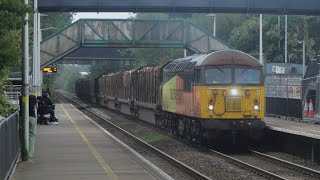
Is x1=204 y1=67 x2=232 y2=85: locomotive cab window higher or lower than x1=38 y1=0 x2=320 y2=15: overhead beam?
lower

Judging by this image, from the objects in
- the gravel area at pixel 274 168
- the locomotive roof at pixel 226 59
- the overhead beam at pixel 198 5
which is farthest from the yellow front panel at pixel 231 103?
the overhead beam at pixel 198 5

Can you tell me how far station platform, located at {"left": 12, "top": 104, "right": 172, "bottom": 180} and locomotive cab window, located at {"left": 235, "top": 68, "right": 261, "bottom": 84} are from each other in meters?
4.46

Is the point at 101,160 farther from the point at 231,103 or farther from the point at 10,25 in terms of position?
the point at 231,103

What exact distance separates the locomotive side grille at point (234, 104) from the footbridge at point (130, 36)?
Answer: 2561cm

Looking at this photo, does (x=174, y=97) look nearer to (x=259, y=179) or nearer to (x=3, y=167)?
(x=259, y=179)

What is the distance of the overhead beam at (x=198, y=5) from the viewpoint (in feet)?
112

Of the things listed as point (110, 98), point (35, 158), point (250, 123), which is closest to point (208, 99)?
point (250, 123)

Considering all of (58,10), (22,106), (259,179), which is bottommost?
(259,179)

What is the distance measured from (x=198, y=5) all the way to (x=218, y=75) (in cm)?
1290

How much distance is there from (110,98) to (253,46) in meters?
27.0

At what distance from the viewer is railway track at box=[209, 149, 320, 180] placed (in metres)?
16.4

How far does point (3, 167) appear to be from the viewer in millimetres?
12375

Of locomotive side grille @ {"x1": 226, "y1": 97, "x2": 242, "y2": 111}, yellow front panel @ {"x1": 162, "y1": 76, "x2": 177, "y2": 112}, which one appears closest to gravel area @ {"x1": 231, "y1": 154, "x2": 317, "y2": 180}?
locomotive side grille @ {"x1": 226, "y1": 97, "x2": 242, "y2": 111}

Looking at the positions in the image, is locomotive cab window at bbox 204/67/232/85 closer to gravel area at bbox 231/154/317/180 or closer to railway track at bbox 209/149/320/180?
railway track at bbox 209/149/320/180
